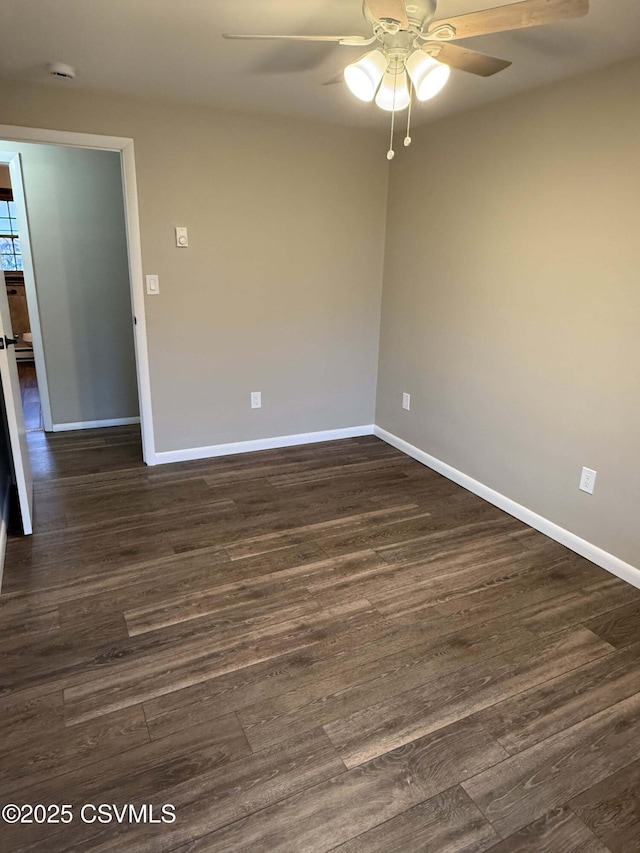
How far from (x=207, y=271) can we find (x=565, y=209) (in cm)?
213

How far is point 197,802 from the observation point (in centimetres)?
142

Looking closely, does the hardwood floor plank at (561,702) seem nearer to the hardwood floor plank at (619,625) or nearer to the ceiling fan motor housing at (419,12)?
the hardwood floor plank at (619,625)

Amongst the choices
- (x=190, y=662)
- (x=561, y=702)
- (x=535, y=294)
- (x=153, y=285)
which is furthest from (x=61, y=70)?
(x=561, y=702)

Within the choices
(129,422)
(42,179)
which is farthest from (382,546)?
(42,179)

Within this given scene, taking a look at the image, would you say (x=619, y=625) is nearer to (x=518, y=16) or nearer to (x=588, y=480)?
(x=588, y=480)

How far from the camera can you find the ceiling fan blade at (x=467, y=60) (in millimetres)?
1705

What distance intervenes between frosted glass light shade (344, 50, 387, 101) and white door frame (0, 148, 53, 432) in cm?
310

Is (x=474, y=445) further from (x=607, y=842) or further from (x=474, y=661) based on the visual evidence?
(x=607, y=842)

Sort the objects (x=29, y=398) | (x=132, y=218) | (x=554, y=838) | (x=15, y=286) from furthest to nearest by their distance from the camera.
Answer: (x=15, y=286) → (x=29, y=398) → (x=132, y=218) → (x=554, y=838)

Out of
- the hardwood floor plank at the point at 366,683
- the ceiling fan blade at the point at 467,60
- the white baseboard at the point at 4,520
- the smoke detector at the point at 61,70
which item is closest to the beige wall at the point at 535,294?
the ceiling fan blade at the point at 467,60

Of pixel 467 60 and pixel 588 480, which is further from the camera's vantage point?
pixel 588 480

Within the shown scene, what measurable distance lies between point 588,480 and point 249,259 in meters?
2.47

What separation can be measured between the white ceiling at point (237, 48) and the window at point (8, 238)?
5.96 meters

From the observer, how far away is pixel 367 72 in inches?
67.7
